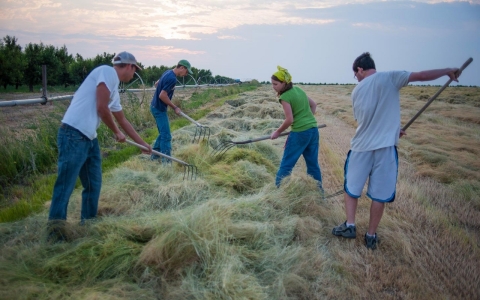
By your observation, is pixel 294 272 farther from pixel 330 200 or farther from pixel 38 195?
pixel 38 195

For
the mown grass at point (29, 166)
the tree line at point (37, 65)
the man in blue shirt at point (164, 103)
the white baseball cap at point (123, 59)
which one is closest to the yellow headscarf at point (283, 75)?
the white baseball cap at point (123, 59)

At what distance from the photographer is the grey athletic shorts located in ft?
10.8

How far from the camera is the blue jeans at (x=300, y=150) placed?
14.2 feet

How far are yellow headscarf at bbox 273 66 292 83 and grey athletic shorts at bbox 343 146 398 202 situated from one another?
120 cm

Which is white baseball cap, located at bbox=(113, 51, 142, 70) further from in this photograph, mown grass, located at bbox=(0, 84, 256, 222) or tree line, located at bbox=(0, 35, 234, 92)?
tree line, located at bbox=(0, 35, 234, 92)

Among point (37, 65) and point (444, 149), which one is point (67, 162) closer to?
point (444, 149)

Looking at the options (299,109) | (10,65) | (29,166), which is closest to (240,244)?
(299,109)

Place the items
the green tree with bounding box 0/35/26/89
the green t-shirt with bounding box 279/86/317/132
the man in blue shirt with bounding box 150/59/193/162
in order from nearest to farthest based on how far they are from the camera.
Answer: the green t-shirt with bounding box 279/86/317/132 < the man in blue shirt with bounding box 150/59/193/162 < the green tree with bounding box 0/35/26/89

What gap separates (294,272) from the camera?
2.82m

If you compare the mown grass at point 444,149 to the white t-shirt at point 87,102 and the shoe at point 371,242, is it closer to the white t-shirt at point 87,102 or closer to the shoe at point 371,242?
the shoe at point 371,242

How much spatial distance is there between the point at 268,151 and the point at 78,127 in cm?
396

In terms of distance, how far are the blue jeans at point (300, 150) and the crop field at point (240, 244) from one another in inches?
6.5

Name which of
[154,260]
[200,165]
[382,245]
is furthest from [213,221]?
[200,165]

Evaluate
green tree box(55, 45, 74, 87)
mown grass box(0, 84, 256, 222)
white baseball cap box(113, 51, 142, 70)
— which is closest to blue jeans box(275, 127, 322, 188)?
white baseball cap box(113, 51, 142, 70)
